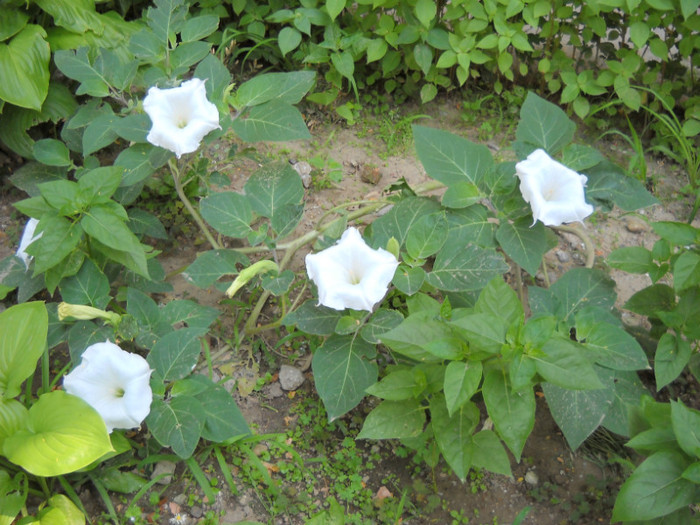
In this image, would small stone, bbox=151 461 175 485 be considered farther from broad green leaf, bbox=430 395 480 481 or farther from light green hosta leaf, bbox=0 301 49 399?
broad green leaf, bbox=430 395 480 481

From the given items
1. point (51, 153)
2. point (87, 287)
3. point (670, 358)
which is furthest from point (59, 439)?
point (670, 358)

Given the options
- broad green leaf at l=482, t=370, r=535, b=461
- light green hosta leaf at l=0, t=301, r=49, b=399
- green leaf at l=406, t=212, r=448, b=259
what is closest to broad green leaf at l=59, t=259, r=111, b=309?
light green hosta leaf at l=0, t=301, r=49, b=399

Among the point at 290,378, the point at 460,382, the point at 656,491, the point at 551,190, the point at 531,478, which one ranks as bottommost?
the point at 531,478

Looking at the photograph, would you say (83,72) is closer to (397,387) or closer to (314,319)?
(314,319)

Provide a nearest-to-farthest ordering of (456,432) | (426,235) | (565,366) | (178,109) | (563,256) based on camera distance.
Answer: (565,366), (456,432), (426,235), (178,109), (563,256)

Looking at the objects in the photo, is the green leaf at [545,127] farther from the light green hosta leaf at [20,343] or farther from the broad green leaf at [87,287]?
the light green hosta leaf at [20,343]

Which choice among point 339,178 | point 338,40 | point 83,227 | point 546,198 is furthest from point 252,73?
point 546,198
